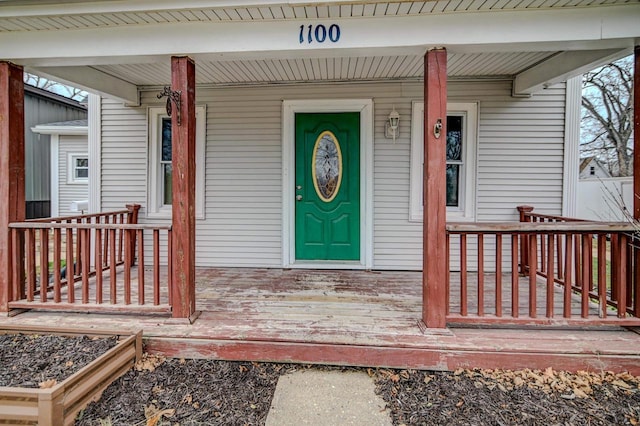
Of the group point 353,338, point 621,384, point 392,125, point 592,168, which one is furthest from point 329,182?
point 592,168

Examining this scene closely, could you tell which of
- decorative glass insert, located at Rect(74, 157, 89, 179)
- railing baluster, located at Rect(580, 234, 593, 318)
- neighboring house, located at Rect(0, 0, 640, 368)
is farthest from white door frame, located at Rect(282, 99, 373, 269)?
decorative glass insert, located at Rect(74, 157, 89, 179)

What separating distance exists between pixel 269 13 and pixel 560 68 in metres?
2.93

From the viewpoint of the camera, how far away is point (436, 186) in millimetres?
2635

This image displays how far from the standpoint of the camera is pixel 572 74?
3523mm

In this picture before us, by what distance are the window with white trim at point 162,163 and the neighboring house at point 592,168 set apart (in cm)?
1668

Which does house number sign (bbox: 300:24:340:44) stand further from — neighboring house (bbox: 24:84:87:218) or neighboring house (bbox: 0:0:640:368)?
neighboring house (bbox: 24:84:87:218)

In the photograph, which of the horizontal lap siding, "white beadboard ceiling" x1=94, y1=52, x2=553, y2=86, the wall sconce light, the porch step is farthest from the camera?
the horizontal lap siding

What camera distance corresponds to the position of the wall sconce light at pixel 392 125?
14.1 ft

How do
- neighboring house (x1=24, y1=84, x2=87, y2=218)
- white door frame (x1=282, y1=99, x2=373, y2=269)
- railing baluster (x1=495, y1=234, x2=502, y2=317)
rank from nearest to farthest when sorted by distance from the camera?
railing baluster (x1=495, y1=234, x2=502, y2=317), white door frame (x1=282, y1=99, x2=373, y2=269), neighboring house (x1=24, y1=84, x2=87, y2=218)

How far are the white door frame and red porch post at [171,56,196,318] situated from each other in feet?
5.86

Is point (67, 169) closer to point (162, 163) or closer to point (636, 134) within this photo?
point (162, 163)

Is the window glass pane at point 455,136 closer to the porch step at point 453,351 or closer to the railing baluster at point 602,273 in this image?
the railing baluster at point 602,273

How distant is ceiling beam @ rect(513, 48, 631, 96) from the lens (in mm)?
3115

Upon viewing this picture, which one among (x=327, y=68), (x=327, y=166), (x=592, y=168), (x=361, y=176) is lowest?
(x=361, y=176)
